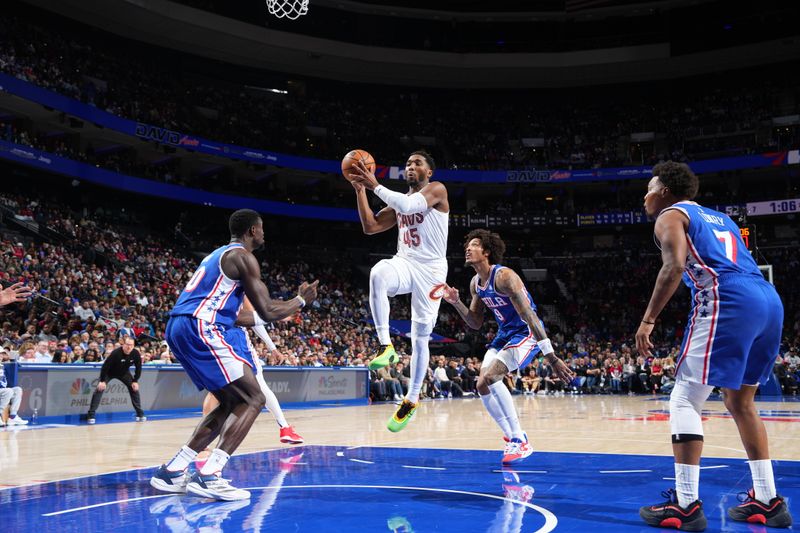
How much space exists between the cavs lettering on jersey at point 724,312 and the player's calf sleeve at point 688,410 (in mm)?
76

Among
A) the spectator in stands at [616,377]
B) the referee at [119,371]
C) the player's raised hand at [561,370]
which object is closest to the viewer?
the player's raised hand at [561,370]

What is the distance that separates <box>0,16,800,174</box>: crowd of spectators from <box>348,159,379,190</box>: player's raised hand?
24.3 metres

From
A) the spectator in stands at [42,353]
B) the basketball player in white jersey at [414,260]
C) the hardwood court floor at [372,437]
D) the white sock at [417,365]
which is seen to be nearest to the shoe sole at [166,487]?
the hardwood court floor at [372,437]

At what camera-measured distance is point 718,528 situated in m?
4.13

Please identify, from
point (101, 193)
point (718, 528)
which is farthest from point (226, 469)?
point (101, 193)

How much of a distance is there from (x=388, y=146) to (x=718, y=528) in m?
33.4

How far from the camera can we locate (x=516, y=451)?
6.95 m

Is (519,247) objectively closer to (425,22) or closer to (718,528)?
(425,22)

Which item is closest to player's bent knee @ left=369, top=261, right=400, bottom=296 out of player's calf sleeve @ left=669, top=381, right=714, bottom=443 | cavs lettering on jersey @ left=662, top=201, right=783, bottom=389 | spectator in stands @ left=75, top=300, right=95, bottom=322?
cavs lettering on jersey @ left=662, top=201, right=783, bottom=389

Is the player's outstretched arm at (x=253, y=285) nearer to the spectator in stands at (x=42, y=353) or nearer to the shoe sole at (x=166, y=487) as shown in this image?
the shoe sole at (x=166, y=487)

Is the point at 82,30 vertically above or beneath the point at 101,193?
above

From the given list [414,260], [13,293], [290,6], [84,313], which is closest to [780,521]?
[414,260]

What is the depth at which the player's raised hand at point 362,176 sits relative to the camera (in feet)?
20.4

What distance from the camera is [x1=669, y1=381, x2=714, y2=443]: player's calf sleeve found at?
4273 millimetres
